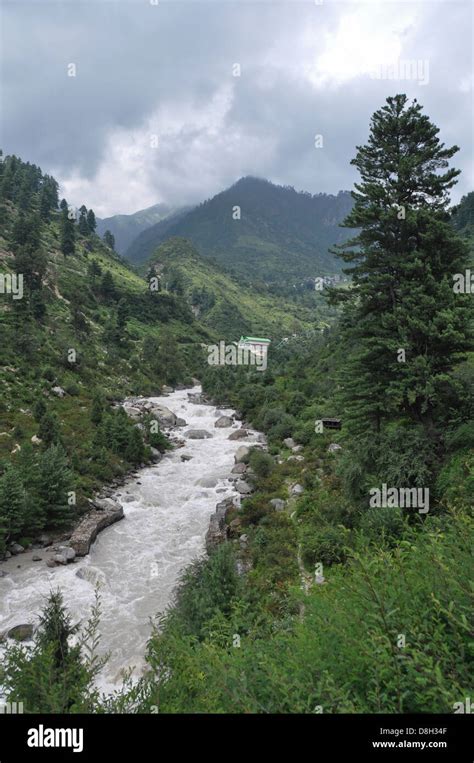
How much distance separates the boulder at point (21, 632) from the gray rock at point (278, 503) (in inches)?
472

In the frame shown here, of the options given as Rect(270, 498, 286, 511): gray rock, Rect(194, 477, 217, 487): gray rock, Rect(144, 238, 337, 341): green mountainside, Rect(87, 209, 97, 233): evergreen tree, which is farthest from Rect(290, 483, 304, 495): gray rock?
Rect(87, 209, 97, 233): evergreen tree

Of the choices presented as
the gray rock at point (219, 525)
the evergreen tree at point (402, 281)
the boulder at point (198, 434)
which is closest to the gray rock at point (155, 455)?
the boulder at point (198, 434)

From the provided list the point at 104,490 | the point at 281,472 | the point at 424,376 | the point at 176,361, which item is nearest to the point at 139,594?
the point at 104,490

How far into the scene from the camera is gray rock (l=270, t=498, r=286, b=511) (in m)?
20.6

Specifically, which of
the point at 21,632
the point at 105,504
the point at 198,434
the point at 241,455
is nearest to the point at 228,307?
the point at 198,434

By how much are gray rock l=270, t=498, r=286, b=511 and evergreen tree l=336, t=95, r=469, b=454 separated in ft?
24.4

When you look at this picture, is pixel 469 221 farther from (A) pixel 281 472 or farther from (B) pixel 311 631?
(B) pixel 311 631

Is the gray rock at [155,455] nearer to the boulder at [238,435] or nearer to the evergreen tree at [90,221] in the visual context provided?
the boulder at [238,435]

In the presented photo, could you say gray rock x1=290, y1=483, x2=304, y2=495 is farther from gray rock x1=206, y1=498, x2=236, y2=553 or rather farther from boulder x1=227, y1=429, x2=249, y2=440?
boulder x1=227, y1=429, x2=249, y2=440

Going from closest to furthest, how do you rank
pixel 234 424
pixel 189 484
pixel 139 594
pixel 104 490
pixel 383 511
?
pixel 383 511 < pixel 139 594 < pixel 104 490 < pixel 189 484 < pixel 234 424

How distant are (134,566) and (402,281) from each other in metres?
17.1

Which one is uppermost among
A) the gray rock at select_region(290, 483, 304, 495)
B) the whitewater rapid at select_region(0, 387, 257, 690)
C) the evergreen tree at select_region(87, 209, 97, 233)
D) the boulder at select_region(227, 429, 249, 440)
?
the evergreen tree at select_region(87, 209, 97, 233)

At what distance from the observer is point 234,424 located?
149 feet
